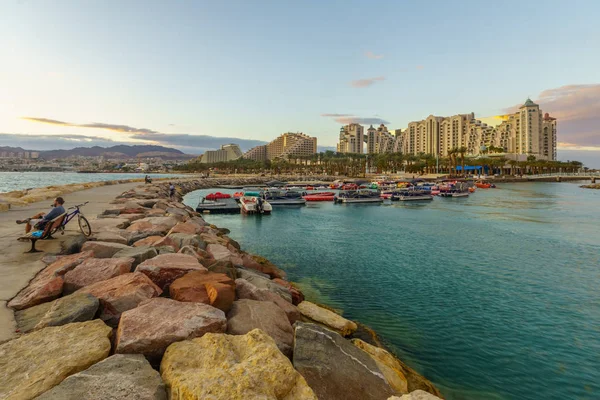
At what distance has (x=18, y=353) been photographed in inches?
175

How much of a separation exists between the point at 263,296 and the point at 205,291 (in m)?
Answer: 1.83

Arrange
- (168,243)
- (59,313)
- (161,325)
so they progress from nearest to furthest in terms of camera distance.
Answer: (161,325) < (59,313) < (168,243)

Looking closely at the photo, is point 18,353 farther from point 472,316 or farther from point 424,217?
point 424,217

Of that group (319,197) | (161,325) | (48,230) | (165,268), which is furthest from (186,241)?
(319,197)

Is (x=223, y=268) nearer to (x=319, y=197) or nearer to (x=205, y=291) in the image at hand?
(x=205, y=291)

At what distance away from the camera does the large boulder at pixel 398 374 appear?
6.68m

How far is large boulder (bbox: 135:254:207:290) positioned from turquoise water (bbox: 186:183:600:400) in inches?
252

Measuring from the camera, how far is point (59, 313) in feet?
17.6

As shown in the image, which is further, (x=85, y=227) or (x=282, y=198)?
(x=282, y=198)

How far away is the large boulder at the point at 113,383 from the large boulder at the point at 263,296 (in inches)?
150

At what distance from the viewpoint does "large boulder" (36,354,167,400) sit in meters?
3.67

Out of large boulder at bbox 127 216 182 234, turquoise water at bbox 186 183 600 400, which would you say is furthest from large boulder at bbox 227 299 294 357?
large boulder at bbox 127 216 182 234

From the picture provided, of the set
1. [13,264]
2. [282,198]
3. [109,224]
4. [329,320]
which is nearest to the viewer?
[13,264]

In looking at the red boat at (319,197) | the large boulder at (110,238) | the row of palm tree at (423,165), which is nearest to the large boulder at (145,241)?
the large boulder at (110,238)
